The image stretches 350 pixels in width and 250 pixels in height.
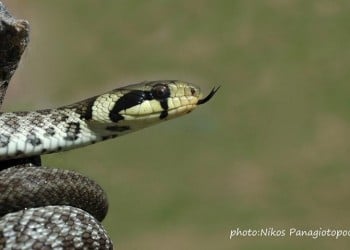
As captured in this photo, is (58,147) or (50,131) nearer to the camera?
(50,131)

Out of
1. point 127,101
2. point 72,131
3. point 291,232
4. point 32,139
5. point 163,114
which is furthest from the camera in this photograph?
point 291,232

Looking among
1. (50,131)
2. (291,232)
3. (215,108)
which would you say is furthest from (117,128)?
(215,108)

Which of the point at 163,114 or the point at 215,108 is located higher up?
the point at 163,114

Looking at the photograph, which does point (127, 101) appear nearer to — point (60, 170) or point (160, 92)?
point (160, 92)

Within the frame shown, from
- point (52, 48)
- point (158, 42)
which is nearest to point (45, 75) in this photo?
point (52, 48)

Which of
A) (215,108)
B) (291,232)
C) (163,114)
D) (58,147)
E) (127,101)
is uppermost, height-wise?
(127,101)

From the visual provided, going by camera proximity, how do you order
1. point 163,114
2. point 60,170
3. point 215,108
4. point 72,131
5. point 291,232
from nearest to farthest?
point 60,170 → point 72,131 → point 163,114 → point 291,232 → point 215,108

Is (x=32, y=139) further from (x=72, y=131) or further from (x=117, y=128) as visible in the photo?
(x=117, y=128)

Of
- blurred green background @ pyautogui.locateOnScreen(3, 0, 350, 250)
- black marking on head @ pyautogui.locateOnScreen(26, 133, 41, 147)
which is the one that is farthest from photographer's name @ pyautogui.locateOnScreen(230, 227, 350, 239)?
black marking on head @ pyautogui.locateOnScreen(26, 133, 41, 147)
